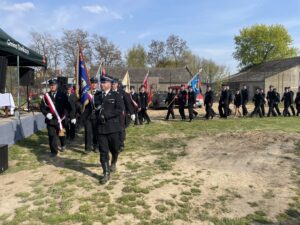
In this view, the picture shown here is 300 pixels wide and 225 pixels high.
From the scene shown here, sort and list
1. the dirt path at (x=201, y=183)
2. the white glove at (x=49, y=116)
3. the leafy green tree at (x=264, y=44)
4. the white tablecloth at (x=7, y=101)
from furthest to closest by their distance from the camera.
Result: the leafy green tree at (x=264, y=44) < the white tablecloth at (x=7, y=101) < the white glove at (x=49, y=116) < the dirt path at (x=201, y=183)

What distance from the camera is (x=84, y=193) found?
596 centimetres

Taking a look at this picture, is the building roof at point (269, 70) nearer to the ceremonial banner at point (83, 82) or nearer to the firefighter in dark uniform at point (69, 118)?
the firefighter in dark uniform at point (69, 118)

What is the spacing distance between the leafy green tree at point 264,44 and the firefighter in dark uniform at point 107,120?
69.1m

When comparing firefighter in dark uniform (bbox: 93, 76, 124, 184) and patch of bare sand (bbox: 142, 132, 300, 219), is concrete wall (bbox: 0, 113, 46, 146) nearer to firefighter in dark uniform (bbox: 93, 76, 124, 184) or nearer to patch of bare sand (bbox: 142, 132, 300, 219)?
firefighter in dark uniform (bbox: 93, 76, 124, 184)

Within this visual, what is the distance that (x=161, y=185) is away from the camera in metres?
6.37

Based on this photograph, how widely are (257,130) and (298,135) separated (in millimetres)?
1599

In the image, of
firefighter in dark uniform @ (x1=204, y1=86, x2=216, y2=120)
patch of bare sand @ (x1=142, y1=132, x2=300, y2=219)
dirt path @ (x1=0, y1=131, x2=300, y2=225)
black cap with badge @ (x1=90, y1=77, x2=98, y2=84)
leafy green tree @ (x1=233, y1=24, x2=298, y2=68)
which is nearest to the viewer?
dirt path @ (x1=0, y1=131, x2=300, y2=225)

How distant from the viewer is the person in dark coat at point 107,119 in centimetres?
671

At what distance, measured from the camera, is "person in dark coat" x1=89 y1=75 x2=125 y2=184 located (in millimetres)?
6711

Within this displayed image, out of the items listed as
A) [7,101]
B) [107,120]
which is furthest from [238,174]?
[7,101]

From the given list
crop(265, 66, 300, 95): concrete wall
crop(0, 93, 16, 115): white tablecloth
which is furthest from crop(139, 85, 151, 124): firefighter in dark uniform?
crop(265, 66, 300, 95): concrete wall

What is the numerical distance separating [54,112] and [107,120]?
271 cm

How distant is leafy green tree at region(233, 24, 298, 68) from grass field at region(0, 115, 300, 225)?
65483 millimetres

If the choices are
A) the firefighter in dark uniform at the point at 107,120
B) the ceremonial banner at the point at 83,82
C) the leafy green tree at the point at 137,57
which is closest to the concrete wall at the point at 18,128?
the ceremonial banner at the point at 83,82
